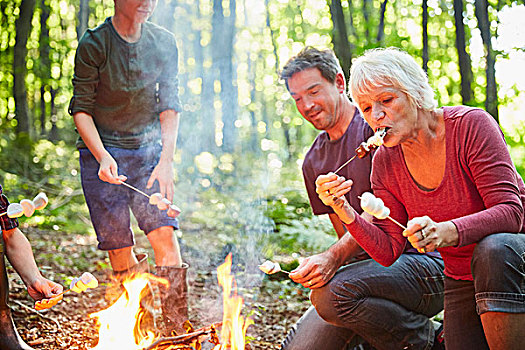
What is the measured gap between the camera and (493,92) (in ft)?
23.1

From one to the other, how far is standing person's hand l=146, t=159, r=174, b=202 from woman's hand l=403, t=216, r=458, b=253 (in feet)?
6.41

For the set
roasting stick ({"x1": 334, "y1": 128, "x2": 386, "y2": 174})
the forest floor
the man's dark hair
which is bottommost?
the forest floor

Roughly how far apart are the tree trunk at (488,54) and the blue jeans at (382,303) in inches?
194

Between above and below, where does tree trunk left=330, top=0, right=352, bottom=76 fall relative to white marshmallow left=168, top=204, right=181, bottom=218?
above

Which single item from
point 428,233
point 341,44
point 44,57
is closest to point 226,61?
point 44,57

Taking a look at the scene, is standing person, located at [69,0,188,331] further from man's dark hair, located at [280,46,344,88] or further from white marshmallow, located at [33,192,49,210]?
man's dark hair, located at [280,46,344,88]

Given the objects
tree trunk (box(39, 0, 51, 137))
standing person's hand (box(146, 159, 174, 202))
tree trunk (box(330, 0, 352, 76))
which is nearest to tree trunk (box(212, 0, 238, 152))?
tree trunk (box(39, 0, 51, 137))

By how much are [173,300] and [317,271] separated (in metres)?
1.06

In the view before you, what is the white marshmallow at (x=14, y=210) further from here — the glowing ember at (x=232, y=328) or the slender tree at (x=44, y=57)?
the slender tree at (x=44, y=57)

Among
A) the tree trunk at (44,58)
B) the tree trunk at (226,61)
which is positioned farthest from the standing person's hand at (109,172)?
the tree trunk at (226,61)

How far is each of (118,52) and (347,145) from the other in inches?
70.4

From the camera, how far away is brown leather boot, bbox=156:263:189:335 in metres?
3.15

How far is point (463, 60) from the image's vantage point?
22.5 ft

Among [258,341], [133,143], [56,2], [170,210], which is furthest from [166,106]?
[56,2]
